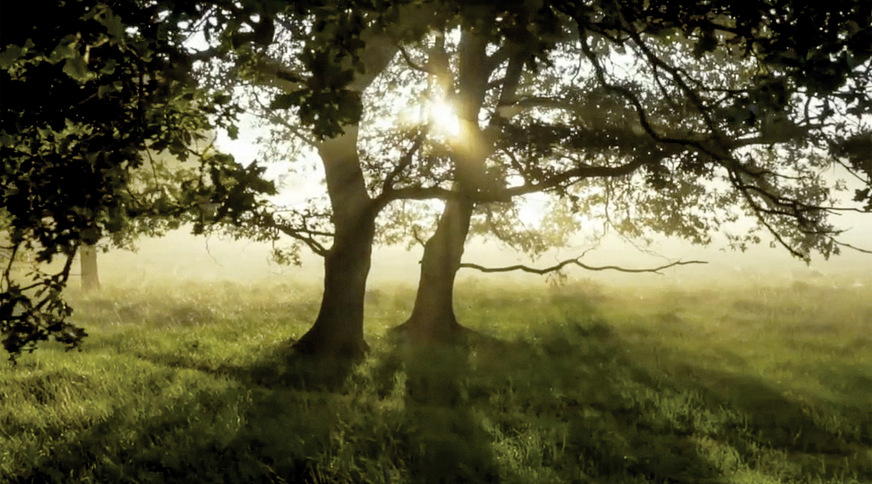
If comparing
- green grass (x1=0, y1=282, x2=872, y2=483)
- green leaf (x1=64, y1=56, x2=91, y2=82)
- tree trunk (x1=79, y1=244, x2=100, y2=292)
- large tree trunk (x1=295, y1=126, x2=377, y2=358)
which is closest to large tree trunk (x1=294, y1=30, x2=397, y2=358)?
large tree trunk (x1=295, y1=126, x2=377, y2=358)

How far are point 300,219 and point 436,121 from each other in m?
3.86

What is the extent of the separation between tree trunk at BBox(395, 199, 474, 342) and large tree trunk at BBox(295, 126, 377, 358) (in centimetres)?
234

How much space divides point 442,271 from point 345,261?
124 inches

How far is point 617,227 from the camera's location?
1845cm

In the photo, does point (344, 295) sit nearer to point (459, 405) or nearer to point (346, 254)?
point (346, 254)

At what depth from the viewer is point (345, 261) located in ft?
46.4

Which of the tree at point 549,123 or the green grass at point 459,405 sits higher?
the tree at point 549,123

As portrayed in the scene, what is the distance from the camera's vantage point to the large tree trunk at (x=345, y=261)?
14109 mm

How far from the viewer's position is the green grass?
7.38 metres

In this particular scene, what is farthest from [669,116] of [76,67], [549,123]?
[76,67]

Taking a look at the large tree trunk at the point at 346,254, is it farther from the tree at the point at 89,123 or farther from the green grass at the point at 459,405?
the tree at the point at 89,123

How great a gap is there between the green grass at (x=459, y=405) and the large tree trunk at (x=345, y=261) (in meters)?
0.66

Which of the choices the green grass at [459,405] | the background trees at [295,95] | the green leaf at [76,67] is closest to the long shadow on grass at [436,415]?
the green grass at [459,405]

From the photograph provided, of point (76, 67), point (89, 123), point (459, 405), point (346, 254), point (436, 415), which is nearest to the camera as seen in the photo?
point (76, 67)
